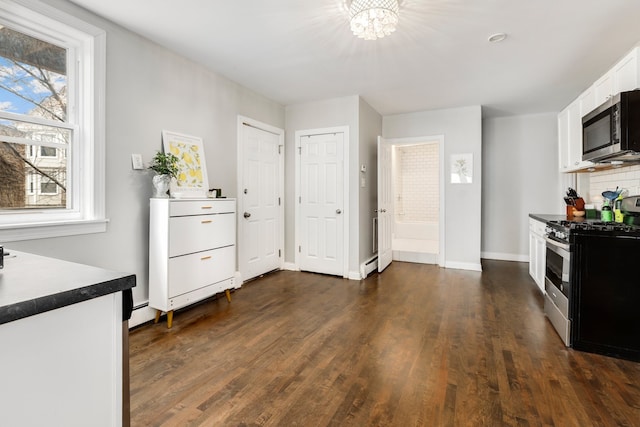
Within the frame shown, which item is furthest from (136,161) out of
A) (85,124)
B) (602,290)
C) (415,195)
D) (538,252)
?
(415,195)

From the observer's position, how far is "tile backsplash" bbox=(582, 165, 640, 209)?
121 inches

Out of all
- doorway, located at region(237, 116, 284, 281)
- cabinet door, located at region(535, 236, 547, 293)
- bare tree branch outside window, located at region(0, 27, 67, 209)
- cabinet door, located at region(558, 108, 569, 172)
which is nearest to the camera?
bare tree branch outside window, located at region(0, 27, 67, 209)

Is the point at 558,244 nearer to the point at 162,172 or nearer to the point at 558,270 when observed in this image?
the point at 558,270

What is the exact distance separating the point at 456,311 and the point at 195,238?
2630mm

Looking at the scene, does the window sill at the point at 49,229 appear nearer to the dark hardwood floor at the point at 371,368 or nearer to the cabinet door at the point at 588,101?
the dark hardwood floor at the point at 371,368

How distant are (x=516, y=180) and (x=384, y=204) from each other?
266 cm

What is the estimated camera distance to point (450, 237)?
507 centimetres

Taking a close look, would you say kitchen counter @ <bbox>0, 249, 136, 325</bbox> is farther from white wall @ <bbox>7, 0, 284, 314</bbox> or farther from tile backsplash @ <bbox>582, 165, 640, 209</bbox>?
tile backsplash @ <bbox>582, 165, 640, 209</bbox>

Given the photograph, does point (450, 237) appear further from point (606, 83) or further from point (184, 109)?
point (184, 109)

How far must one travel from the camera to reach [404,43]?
9.45 ft

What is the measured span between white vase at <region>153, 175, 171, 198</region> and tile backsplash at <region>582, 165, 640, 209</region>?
4.40m

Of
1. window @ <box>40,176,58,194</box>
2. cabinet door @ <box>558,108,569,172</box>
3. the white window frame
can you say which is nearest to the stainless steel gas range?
Answer: cabinet door @ <box>558,108,569,172</box>

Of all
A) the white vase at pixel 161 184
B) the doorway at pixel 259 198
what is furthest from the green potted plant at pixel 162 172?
the doorway at pixel 259 198

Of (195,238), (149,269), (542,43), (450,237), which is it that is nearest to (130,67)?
(195,238)
